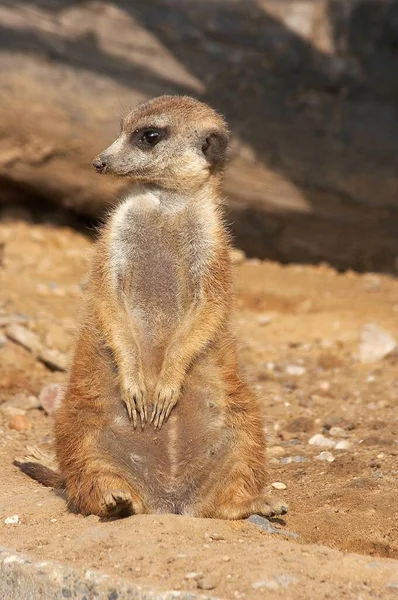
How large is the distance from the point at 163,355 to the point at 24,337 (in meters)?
2.30

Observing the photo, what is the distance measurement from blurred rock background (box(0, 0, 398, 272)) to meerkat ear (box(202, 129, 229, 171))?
11.2 ft

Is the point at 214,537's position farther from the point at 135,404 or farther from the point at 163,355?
the point at 163,355

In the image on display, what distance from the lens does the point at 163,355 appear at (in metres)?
4.15

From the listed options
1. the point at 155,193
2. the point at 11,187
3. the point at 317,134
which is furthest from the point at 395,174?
the point at 155,193

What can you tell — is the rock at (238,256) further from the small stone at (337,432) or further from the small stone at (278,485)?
the small stone at (278,485)

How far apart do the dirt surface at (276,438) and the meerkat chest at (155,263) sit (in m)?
0.46

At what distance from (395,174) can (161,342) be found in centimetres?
420

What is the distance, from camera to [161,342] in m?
4.15

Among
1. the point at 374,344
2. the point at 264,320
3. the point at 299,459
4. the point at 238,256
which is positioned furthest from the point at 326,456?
the point at 238,256

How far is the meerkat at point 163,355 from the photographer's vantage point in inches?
154

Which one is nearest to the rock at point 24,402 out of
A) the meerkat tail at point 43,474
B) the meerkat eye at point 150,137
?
the meerkat tail at point 43,474

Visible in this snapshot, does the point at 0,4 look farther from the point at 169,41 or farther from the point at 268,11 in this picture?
the point at 268,11

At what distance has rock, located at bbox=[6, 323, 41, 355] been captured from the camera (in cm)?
623

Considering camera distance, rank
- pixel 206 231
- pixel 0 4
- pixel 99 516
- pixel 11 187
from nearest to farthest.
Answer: pixel 99 516 < pixel 206 231 < pixel 0 4 < pixel 11 187
